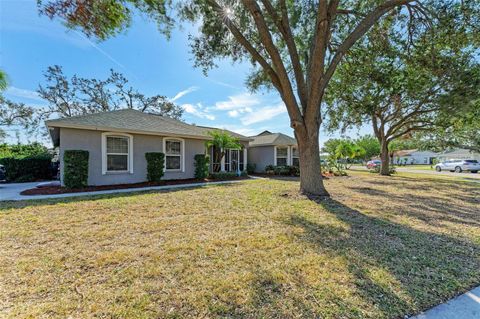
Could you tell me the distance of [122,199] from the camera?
702 centimetres

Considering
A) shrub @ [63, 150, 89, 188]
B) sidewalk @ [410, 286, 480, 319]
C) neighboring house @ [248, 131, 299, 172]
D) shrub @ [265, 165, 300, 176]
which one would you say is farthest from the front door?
sidewalk @ [410, 286, 480, 319]

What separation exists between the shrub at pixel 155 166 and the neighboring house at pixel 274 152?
9.43m

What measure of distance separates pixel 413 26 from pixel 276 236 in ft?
33.8

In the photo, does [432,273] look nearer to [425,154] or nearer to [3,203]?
[3,203]

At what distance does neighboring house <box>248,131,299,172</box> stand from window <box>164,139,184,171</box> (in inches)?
315

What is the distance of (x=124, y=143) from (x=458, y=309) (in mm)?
11508

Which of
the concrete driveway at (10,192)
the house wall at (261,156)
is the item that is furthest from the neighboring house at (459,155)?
the concrete driveway at (10,192)

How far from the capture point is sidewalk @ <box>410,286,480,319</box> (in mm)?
2094

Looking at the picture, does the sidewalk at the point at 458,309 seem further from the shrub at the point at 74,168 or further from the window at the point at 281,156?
the window at the point at 281,156

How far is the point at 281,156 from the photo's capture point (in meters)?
18.4

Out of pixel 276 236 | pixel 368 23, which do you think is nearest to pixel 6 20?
pixel 276 236

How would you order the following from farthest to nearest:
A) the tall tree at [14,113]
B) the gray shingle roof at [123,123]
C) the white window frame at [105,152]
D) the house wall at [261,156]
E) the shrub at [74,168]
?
the tall tree at [14,113] → the house wall at [261,156] → the white window frame at [105,152] → the gray shingle roof at [123,123] → the shrub at [74,168]

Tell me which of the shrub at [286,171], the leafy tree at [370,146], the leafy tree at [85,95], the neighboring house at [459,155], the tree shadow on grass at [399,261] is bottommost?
the tree shadow on grass at [399,261]

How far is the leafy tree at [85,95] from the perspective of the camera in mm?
20766
